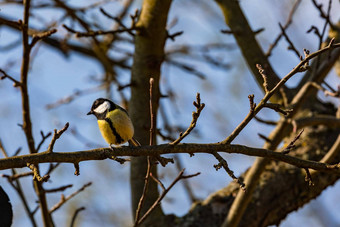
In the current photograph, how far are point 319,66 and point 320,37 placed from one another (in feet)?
1.72

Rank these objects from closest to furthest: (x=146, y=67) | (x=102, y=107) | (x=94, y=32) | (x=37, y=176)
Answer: (x=37, y=176), (x=102, y=107), (x=94, y=32), (x=146, y=67)

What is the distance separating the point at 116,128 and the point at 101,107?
1.09ft

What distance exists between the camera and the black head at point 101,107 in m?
2.87

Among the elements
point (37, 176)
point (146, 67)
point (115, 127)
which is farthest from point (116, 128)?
point (146, 67)

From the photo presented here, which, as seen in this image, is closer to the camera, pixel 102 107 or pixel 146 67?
pixel 102 107

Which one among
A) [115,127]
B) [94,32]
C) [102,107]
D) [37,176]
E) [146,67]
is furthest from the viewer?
[146,67]

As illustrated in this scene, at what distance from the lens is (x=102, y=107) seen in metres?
2.97

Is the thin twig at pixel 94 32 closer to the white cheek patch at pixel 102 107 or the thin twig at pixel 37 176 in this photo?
the white cheek patch at pixel 102 107

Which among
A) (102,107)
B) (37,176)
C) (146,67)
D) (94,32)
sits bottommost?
(37,176)

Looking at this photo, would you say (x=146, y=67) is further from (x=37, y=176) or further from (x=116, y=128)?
(x=37, y=176)

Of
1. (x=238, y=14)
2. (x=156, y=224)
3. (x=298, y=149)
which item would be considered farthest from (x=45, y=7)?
(x=298, y=149)

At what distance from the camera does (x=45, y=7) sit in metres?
4.67

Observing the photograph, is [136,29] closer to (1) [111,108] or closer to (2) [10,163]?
(1) [111,108]

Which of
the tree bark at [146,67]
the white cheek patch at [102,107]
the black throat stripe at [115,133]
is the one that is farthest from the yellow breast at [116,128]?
the tree bark at [146,67]
